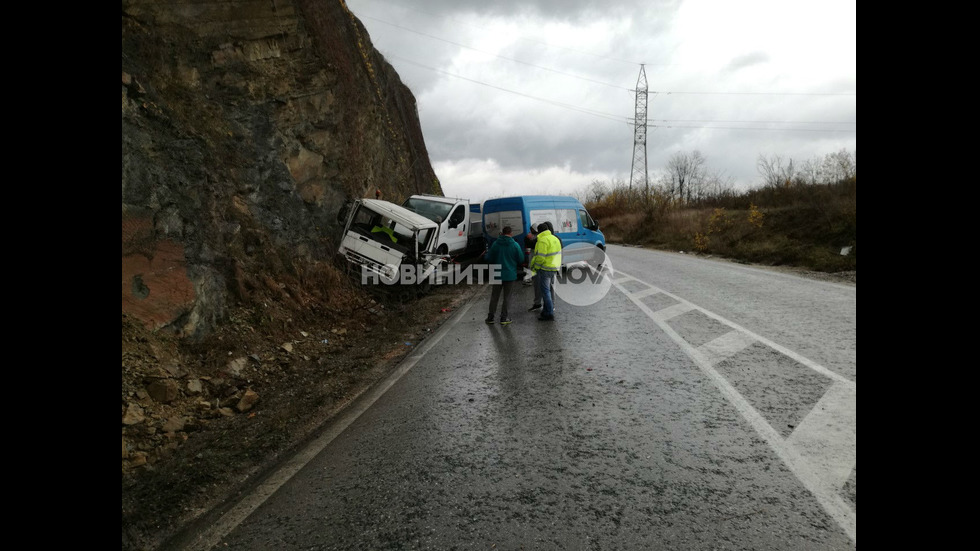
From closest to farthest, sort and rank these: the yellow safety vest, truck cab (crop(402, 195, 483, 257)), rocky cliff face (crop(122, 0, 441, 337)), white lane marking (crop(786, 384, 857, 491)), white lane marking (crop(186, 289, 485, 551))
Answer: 1. white lane marking (crop(186, 289, 485, 551))
2. white lane marking (crop(786, 384, 857, 491))
3. rocky cliff face (crop(122, 0, 441, 337))
4. the yellow safety vest
5. truck cab (crop(402, 195, 483, 257))

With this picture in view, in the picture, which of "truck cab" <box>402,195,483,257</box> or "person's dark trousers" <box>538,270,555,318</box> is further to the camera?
"truck cab" <box>402,195,483,257</box>

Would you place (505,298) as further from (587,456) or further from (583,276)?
(583,276)

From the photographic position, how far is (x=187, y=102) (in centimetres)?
1011

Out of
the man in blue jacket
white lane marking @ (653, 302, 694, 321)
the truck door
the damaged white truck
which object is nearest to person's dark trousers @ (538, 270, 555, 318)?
the man in blue jacket

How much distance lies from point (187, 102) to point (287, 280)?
4041 millimetres

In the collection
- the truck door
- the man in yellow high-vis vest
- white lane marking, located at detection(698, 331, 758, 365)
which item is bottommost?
white lane marking, located at detection(698, 331, 758, 365)

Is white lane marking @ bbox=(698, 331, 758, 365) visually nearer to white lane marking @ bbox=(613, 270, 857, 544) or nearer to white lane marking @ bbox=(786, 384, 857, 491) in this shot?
white lane marking @ bbox=(613, 270, 857, 544)

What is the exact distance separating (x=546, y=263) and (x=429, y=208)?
6.65 meters

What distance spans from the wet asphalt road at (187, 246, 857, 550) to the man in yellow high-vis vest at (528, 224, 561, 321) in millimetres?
2192

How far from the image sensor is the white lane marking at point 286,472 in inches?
120

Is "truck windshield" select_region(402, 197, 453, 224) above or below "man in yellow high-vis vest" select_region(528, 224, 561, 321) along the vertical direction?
above

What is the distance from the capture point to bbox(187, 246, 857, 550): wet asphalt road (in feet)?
9.68

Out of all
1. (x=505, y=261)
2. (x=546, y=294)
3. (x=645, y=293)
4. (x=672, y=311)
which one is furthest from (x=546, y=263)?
(x=645, y=293)
